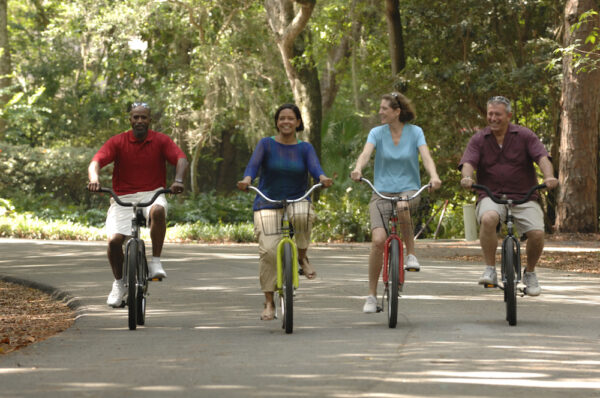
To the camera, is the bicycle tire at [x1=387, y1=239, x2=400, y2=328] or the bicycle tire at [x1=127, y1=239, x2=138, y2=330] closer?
the bicycle tire at [x1=387, y1=239, x2=400, y2=328]

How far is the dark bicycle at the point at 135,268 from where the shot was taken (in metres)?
8.99

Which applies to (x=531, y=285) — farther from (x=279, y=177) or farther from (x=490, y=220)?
(x=279, y=177)

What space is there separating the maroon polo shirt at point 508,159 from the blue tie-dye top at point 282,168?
1431 millimetres

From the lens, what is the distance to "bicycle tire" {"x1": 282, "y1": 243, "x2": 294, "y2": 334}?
863 centimetres

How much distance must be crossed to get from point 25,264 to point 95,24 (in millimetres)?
16887

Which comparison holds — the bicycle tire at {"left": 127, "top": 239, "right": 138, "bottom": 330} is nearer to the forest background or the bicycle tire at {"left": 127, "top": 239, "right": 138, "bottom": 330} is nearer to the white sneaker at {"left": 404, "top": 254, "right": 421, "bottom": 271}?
the white sneaker at {"left": 404, "top": 254, "right": 421, "bottom": 271}

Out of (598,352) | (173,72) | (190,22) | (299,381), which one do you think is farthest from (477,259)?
(173,72)

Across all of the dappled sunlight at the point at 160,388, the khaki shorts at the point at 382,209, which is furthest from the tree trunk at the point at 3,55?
the dappled sunlight at the point at 160,388

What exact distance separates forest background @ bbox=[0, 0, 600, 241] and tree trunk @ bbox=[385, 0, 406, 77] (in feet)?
0.12

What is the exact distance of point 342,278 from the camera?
1445 cm

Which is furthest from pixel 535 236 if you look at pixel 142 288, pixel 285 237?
pixel 142 288

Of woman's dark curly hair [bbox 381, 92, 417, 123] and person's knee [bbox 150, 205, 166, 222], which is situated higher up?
woman's dark curly hair [bbox 381, 92, 417, 123]

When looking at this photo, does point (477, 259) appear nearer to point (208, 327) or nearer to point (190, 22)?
point (208, 327)

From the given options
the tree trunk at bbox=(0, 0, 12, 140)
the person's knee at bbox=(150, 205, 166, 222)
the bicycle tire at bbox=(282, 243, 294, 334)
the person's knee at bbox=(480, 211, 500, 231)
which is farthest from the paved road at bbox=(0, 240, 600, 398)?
the tree trunk at bbox=(0, 0, 12, 140)
